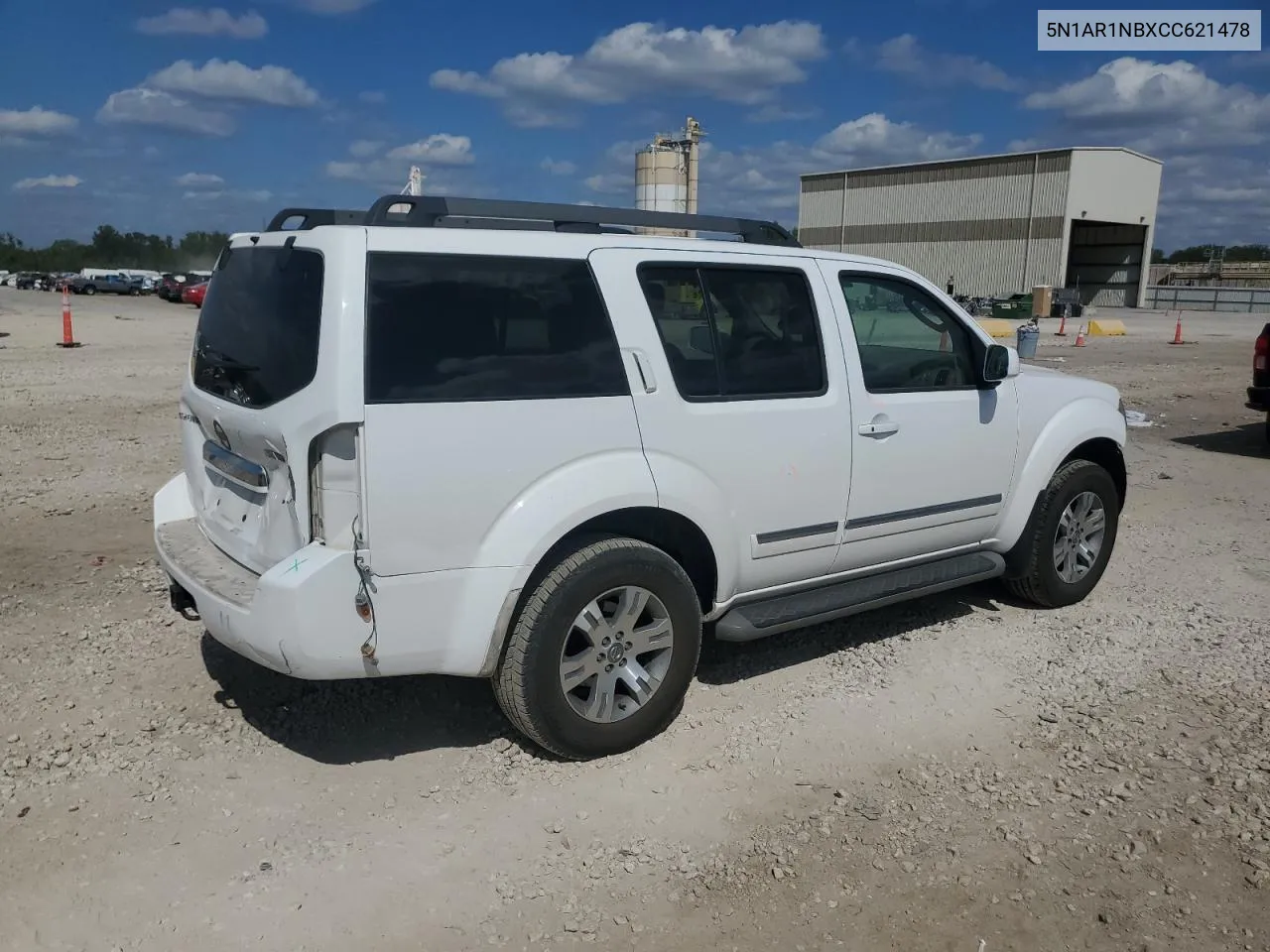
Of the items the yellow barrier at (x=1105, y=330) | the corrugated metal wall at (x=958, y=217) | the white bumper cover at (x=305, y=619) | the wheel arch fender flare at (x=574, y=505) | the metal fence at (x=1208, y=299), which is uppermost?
the corrugated metal wall at (x=958, y=217)

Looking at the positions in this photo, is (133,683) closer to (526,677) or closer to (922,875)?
(526,677)

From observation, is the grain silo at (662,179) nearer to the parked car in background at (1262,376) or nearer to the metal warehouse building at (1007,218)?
the metal warehouse building at (1007,218)

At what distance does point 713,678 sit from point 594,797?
3.82 feet

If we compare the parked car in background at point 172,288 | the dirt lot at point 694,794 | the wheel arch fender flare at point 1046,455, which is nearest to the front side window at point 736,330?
the dirt lot at point 694,794

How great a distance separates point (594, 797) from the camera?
359cm

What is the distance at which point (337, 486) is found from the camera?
317 cm

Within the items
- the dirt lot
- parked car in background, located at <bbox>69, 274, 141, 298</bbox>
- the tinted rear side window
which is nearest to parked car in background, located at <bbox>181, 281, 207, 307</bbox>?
parked car in background, located at <bbox>69, 274, 141, 298</bbox>

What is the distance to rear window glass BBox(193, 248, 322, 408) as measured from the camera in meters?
3.28

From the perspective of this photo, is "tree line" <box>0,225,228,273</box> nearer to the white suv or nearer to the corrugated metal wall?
the corrugated metal wall

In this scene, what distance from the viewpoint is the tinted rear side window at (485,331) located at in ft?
10.6

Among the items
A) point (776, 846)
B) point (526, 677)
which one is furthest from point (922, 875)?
point (526, 677)

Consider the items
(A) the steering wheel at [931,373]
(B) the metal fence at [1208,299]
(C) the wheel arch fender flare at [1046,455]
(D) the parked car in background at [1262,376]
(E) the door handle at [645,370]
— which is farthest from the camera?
(B) the metal fence at [1208,299]

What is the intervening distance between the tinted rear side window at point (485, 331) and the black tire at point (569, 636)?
0.62 meters

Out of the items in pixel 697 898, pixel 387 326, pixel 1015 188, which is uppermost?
pixel 1015 188
